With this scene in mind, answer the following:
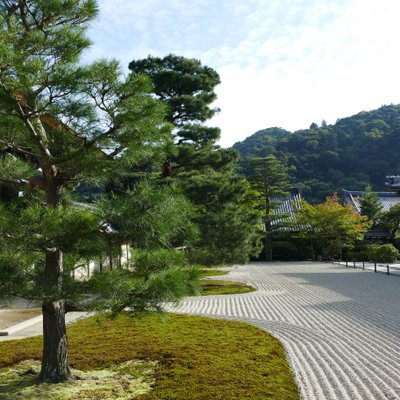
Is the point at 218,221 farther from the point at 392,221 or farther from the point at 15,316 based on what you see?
the point at 392,221

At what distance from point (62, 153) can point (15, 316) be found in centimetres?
621

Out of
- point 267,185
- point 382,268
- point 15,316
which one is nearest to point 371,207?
point 267,185

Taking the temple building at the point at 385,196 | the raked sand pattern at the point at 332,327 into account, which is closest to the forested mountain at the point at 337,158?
the temple building at the point at 385,196

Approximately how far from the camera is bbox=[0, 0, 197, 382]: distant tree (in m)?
3.29

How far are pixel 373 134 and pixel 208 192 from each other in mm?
38363

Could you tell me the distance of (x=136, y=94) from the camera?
372 cm

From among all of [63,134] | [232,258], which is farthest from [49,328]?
[232,258]

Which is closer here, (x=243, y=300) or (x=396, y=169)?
(x=243, y=300)

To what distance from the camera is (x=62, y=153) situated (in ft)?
13.8

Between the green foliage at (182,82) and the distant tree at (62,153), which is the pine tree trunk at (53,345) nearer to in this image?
the distant tree at (62,153)

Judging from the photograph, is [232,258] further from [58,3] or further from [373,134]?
[373,134]

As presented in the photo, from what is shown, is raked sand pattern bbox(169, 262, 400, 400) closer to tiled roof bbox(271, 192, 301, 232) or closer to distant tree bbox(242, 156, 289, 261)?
tiled roof bbox(271, 192, 301, 232)

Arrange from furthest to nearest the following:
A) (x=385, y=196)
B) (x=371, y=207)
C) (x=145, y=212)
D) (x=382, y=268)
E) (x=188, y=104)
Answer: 1. (x=385, y=196)
2. (x=371, y=207)
3. (x=382, y=268)
4. (x=188, y=104)
5. (x=145, y=212)

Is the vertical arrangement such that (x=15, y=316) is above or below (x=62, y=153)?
below
